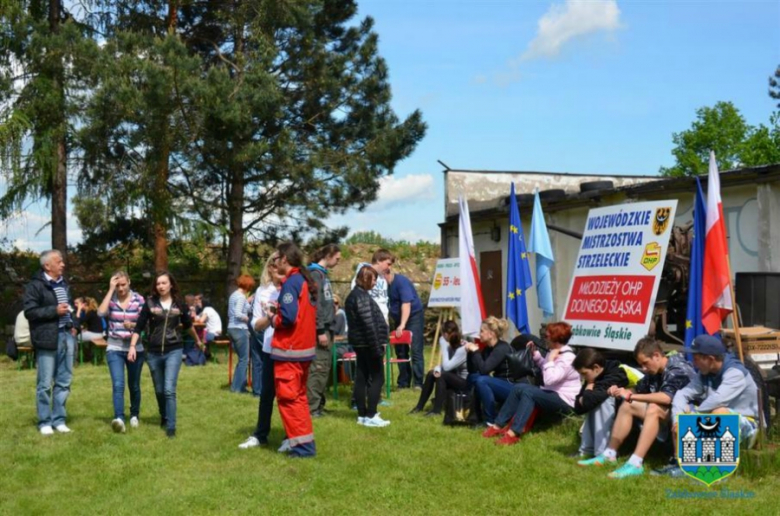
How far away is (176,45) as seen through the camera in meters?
17.0

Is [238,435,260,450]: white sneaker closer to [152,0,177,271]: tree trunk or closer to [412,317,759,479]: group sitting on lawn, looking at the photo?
[412,317,759,479]: group sitting on lawn

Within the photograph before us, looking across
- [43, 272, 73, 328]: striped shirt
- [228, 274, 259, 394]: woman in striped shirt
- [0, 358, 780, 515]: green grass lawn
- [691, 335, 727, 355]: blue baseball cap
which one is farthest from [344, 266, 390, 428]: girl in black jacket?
[691, 335, 727, 355]: blue baseball cap

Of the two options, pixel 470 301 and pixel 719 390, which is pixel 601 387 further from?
pixel 470 301

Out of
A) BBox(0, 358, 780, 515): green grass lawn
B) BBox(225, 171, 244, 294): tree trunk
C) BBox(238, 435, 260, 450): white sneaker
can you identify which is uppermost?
BBox(225, 171, 244, 294): tree trunk

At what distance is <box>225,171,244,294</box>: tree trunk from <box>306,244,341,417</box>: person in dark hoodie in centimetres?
1081

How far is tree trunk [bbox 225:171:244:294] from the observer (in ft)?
66.0

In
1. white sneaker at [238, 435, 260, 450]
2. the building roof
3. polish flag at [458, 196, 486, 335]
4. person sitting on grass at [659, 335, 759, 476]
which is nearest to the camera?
person sitting on grass at [659, 335, 759, 476]

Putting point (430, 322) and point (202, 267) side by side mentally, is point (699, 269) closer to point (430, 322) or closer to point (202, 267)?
point (430, 322)

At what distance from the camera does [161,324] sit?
874cm

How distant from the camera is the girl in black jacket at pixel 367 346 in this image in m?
9.09

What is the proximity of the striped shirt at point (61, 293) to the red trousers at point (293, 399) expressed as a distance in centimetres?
272

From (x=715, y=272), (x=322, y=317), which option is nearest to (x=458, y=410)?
(x=322, y=317)

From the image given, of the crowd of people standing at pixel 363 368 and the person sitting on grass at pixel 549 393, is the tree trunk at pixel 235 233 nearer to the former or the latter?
the crowd of people standing at pixel 363 368

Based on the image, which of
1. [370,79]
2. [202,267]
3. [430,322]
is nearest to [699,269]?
[370,79]
